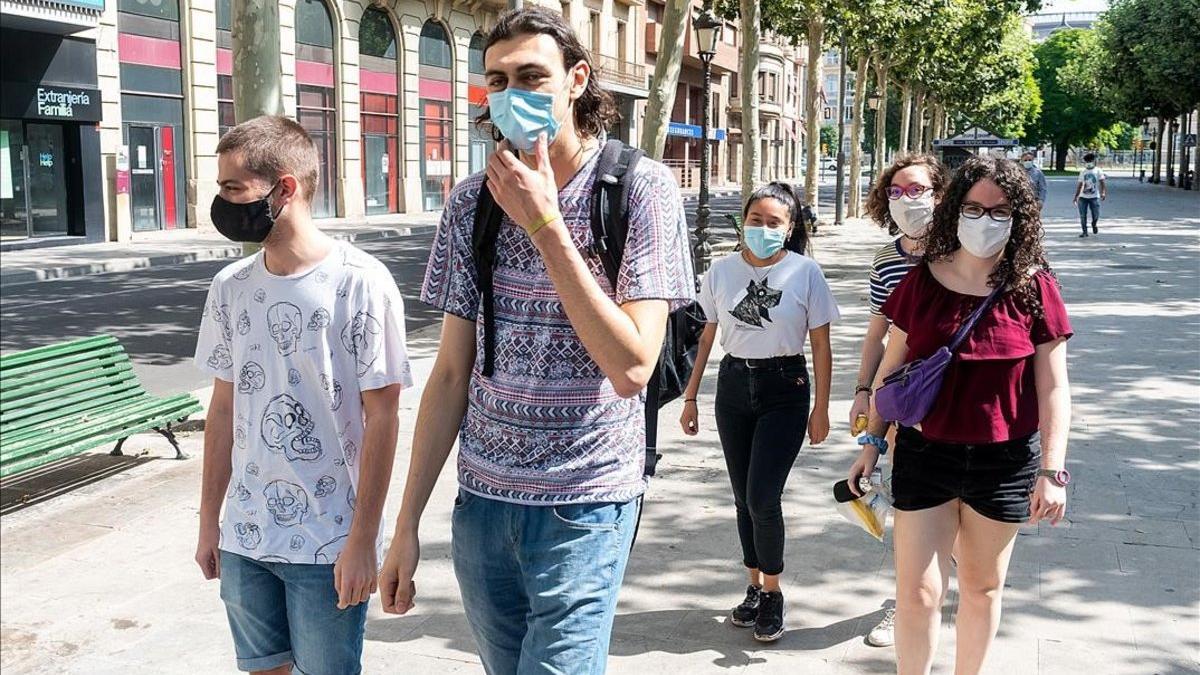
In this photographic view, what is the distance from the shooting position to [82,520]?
5.52 meters

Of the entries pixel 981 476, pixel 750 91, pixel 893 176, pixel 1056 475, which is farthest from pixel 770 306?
pixel 750 91

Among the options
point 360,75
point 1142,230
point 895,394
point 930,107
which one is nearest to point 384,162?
point 360,75

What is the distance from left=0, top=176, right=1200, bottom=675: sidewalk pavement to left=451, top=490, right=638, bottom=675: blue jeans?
877 millimetres

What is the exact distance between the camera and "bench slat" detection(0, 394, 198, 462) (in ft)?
15.6

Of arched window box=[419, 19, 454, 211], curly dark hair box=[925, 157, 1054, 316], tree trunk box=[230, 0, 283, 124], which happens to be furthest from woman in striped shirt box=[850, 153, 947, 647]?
arched window box=[419, 19, 454, 211]

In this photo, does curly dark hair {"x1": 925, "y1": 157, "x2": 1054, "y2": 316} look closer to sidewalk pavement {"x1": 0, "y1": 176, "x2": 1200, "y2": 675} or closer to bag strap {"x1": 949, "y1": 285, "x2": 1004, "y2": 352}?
bag strap {"x1": 949, "y1": 285, "x2": 1004, "y2": 352}

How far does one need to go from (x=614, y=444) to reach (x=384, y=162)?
30106 mm

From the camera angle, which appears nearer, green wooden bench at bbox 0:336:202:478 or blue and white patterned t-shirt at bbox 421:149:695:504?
blue and white patterned t-shirt at bbox 421:149:695:504

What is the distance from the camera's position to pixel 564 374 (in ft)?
7.47

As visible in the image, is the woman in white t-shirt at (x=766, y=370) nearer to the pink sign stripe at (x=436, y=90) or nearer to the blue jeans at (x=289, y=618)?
the blue jeans at (x=289, y=618)

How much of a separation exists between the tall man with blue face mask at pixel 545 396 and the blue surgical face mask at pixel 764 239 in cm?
211

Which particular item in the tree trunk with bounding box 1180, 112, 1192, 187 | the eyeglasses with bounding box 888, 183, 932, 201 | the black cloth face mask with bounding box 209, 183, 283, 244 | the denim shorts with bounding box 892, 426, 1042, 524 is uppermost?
the tree trunk with bounding box 1180, 112, 1192, 187

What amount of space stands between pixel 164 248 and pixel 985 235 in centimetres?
1836

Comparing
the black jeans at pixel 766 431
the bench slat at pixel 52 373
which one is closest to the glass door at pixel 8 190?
the bench slat at pixel 52 373
